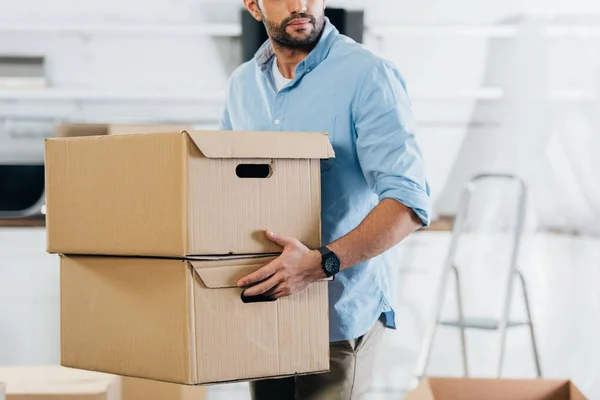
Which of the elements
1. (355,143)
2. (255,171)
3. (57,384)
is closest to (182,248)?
(255,171)

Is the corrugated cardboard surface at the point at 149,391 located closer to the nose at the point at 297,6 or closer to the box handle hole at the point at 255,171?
the box handle hole at the point at 255,171

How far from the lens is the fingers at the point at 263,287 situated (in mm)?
1188

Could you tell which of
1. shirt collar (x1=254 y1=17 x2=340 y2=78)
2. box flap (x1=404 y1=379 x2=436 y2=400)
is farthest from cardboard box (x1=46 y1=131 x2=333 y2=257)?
box flap (x1=404 y1=379 x2=436 y2=400)

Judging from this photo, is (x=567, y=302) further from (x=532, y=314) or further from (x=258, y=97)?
(x=258, y=97)

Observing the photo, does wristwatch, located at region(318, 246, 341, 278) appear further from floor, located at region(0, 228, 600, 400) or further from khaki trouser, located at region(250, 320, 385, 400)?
floor, located at region(0, 228, 600, 400)

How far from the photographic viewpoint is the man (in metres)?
1.33

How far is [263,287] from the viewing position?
119 centimetres

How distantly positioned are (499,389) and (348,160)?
58cm

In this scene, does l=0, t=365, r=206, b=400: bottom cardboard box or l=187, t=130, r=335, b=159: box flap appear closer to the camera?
l=187, t=130, r=335, b=159: box flap

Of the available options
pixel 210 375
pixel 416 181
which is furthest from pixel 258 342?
pixel 416 181

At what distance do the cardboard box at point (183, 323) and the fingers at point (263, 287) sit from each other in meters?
0.02

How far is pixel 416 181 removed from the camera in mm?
1340

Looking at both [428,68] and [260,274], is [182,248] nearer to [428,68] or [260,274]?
[260,274]

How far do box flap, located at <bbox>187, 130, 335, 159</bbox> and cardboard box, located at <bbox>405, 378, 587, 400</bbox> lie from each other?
603mm
